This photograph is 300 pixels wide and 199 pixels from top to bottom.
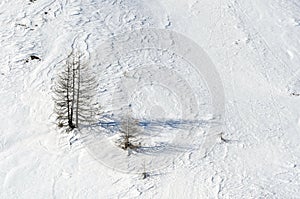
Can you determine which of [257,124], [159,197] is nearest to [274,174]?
[257,124]

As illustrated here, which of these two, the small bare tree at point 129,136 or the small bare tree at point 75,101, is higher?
the small bare tree at point 75,101

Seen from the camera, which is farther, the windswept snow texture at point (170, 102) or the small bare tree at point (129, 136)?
the small bare tree at point (129, 136)

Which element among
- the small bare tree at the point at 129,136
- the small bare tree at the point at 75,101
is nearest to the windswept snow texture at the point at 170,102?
the small bare tree at the point at 75,101

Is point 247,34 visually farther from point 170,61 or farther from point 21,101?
point 21,101

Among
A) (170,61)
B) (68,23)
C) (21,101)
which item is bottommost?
(21,101)

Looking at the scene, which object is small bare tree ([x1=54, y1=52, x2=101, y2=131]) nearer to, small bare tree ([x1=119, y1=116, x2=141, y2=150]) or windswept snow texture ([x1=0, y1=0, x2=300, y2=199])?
windswept snow texture ([x1=0, y1=0, x2=300, y2=199])

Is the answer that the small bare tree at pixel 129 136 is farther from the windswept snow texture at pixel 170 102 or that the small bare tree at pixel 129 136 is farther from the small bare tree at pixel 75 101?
the small bare tree at pixel 75 101

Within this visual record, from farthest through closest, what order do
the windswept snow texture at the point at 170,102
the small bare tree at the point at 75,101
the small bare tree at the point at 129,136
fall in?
the small bare tree at the point at 75,101
the small bare tree at the point at 129,136
the windswept snow texture at the point at 170,102
